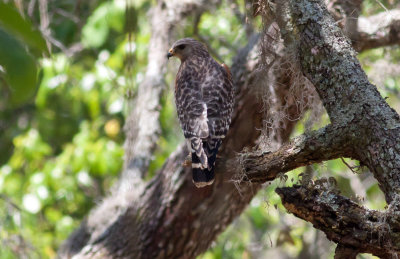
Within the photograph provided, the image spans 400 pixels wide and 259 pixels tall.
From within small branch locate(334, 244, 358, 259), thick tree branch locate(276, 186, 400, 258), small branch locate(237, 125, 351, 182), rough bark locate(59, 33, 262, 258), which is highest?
small branch locate(237, 125, 351, 182)

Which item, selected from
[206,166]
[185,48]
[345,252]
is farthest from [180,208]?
[345,252]

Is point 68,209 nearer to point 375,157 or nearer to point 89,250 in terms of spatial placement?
point 89,250

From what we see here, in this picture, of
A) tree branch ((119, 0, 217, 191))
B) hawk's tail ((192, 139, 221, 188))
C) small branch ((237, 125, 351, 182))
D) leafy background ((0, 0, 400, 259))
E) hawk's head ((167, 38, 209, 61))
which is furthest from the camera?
leafy background ((0, 0, 400, 259))

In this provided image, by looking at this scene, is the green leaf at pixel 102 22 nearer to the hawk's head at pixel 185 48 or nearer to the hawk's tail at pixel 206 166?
the hawk's head at pixel 185 48

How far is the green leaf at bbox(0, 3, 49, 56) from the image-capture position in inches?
31.8

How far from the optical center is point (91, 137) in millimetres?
6527

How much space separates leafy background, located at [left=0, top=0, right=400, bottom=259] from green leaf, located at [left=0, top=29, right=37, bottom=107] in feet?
11.8

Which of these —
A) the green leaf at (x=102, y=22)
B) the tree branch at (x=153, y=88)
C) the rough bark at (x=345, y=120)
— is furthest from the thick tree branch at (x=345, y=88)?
the green leaf at (x=102, y=22)

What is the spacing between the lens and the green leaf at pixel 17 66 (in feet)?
2.60

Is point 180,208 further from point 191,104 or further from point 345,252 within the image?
point 345,252

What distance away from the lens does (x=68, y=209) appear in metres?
7.34

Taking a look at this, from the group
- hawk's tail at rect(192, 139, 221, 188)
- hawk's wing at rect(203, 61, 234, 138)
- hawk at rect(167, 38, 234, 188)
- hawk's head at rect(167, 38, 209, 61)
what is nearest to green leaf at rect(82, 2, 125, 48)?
hawk's head at rect(167, 38, 209, 61)

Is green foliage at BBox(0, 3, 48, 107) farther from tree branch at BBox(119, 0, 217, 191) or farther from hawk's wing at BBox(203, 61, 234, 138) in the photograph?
tree branch at BBox(119, 0, 217, 191)

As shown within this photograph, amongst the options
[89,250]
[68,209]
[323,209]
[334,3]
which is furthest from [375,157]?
[68,209]
